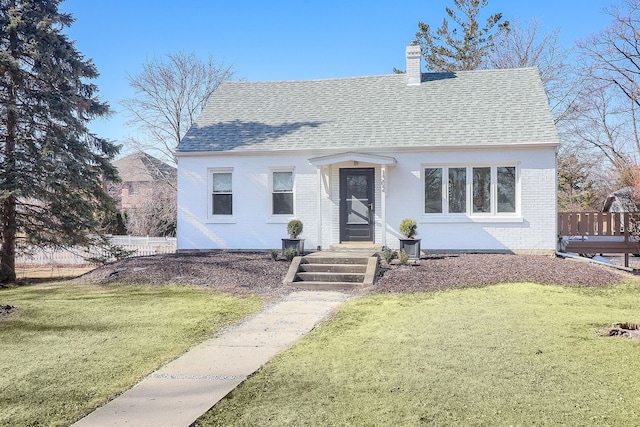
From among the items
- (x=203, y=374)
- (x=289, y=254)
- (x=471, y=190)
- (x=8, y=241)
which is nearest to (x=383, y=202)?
(x=471, y=190)

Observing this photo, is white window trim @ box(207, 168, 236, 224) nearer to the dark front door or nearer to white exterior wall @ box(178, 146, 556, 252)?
white exterior wall @ box(178, 146, 556, 252)

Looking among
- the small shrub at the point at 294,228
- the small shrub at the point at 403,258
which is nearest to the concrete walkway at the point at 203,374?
the small shrub at the point at 403,258

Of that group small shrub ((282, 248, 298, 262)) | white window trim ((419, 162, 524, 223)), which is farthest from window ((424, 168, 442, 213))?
small shrub ((282, 248, 298, 262))

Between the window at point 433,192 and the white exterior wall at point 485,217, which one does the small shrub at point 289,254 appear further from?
the window at point 433,192

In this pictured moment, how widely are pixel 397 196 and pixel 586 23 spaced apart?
21224 millimetres

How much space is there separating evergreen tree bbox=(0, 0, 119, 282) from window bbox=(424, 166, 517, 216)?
389 inches

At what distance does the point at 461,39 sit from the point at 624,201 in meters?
19.1

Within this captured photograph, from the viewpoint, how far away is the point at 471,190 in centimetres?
1416

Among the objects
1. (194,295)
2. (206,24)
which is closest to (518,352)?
(194,295)

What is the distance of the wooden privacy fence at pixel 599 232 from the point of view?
1502 centimetres

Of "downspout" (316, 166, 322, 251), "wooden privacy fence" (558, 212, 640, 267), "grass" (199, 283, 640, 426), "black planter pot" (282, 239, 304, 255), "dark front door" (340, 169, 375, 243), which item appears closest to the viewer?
"grass" (199, 283, 640, 426)

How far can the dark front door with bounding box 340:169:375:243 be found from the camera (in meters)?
14.8

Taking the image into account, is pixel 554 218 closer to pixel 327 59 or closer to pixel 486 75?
pixel 486 75

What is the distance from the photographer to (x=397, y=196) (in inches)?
568
